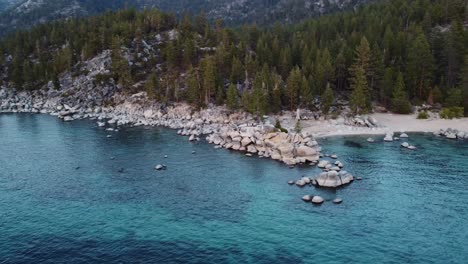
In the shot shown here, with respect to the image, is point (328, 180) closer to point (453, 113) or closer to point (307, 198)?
point (307, 198)

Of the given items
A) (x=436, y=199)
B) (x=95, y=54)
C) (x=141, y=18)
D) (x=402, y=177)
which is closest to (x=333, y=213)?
(x=436, y=199)

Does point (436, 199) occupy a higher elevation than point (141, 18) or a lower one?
lower

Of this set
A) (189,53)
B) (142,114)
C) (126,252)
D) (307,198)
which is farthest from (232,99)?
(126,252)

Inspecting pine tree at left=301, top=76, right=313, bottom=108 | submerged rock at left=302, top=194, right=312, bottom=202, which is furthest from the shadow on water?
pine tree at left=301, top=76, right=313, bottom=108

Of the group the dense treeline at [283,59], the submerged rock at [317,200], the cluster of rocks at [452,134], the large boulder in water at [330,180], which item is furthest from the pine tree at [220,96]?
the submerged rock at [317,200]

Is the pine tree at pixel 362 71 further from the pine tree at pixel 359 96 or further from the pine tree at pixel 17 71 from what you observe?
the pine tree at pixel 17 71

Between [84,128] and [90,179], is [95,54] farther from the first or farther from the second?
[90,179]

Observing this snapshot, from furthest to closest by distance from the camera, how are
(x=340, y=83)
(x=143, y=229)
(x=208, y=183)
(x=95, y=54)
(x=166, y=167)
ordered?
(x=95, y=54) → (x=340, y=83) → (x=166, y=167) → (x=208, y=183) → (x=143, y=229)
